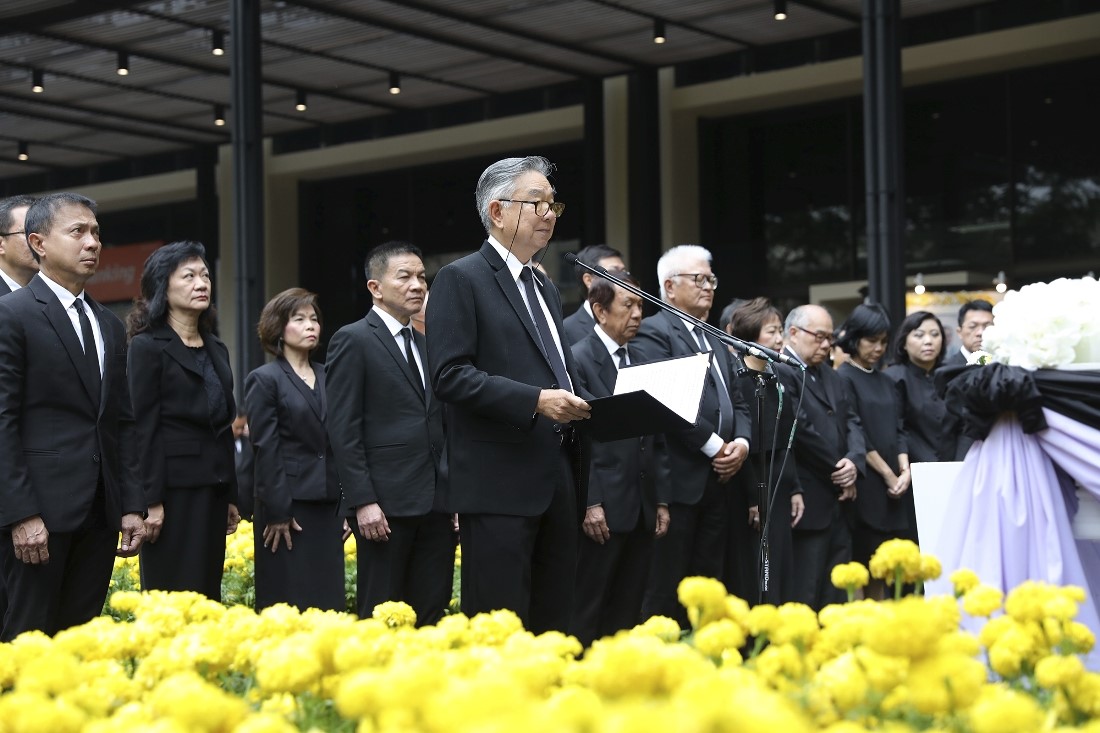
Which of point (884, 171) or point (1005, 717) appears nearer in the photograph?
point (1005, 717)

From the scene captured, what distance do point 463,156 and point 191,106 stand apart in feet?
13.2

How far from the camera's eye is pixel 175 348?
246 inches

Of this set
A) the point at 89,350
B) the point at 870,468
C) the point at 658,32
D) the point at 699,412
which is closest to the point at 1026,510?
the point at 699,412

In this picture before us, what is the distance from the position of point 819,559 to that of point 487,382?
4.13 metres

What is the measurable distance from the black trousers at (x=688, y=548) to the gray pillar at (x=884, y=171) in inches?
252

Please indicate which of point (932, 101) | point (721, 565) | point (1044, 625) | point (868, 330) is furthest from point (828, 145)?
point (1044, 625)

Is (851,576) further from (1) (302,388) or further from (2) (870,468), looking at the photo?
(2) (870,468)

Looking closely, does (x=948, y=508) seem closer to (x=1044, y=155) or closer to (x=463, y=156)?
(x=1044, y=155)

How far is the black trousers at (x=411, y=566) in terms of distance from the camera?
248 inches

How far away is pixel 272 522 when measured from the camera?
269 inches

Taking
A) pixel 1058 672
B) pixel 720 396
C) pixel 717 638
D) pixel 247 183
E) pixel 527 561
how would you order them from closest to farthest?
1. pixel 1058 672
2. pixel 717 638
3. pixel 527 561
4. pixel 720 396
5. pixel 247 183

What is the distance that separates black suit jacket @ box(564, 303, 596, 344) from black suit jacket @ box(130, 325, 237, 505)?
170 centimetres

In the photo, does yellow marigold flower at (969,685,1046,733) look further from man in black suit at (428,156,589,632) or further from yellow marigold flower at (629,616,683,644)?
man in black suit at (428,156,589,632)

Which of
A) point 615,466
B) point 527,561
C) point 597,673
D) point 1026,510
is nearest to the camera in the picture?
point 597,673
